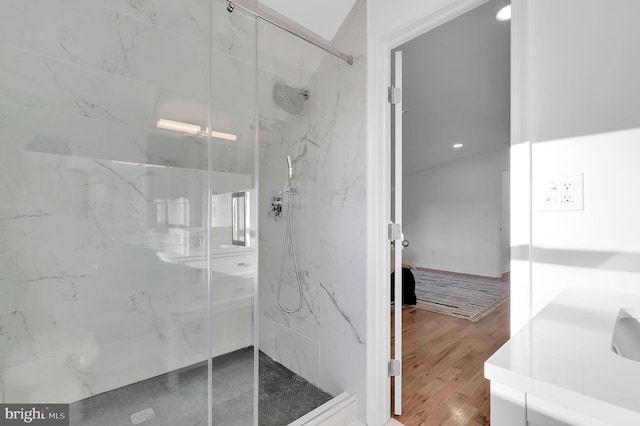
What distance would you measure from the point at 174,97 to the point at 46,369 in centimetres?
170

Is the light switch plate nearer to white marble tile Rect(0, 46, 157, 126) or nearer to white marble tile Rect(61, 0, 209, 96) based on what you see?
white marble tile Rect(61, 0, 209, 96)

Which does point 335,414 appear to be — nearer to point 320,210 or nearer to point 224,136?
point 320,210

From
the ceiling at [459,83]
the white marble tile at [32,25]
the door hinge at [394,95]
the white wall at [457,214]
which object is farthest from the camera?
the white wall at [457,214]

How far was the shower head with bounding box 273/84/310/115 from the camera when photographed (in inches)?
84.9

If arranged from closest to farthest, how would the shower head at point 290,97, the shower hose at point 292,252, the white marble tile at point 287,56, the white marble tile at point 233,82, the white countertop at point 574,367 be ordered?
the white countertop at point 574,367 → the white marble tile at point 233,82 → the white marble tile at point 287,56 → the shower head at point 290,97 → the shower hose at point 292,252

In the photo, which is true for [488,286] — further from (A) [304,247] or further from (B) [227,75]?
(B) [227,75]

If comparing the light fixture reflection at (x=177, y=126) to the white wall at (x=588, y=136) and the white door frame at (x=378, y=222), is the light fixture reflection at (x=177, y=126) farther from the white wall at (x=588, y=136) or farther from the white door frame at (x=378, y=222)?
the white wall at (x=588, y=136)

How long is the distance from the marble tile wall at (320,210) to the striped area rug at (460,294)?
90.9 inches

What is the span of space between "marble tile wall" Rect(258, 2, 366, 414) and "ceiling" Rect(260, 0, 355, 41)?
0.33 feet

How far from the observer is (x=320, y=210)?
2.09m

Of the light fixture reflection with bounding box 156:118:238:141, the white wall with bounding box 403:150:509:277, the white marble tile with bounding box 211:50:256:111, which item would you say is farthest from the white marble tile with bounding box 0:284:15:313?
the white wall with bounding box 403:150:509:277

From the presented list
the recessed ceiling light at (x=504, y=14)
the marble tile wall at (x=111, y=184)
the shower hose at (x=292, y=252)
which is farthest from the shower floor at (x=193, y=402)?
the recessed ceiling light at (x=504, y=14)

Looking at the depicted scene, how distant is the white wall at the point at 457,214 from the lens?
19.6 feet

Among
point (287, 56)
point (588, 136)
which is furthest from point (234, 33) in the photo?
point (588, 136)
